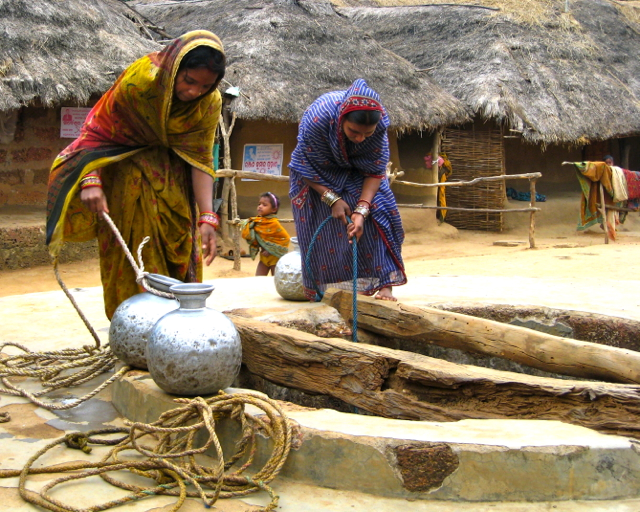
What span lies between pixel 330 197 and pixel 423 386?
4.80 feet

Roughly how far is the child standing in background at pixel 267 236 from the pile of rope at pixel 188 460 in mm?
4799

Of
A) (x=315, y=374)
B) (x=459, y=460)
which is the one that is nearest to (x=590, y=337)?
(x=315, y=374)

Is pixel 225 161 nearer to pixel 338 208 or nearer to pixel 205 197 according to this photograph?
pixel 338 208

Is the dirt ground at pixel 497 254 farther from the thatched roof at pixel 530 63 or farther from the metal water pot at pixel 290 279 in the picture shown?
the metal water pot at pixel 290 279

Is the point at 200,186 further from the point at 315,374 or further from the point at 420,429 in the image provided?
the point at 420,429

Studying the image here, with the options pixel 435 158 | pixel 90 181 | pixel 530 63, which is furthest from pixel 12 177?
pixel 530 63

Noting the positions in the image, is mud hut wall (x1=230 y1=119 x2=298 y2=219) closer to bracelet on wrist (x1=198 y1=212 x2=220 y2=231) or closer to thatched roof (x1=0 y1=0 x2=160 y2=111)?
thatched roof (x1=0 y1=0 x2=160 y2=111)

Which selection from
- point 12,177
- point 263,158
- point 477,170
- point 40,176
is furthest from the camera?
point 477,170

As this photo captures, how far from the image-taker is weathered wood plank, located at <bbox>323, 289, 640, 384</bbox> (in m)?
2.69

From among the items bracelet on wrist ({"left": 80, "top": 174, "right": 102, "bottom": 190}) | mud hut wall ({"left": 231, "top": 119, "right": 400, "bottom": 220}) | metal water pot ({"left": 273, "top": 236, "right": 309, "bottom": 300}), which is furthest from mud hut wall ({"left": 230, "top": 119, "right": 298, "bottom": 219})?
bracelet on wrist ({"left": 80, "top": 174, "right": 102, "bottom": 190})

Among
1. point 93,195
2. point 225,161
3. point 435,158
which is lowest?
point 93,195

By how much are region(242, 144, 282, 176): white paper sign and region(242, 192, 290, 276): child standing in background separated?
12.8ft

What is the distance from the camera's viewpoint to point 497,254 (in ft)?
35.2

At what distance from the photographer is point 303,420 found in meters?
2.28
